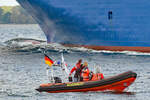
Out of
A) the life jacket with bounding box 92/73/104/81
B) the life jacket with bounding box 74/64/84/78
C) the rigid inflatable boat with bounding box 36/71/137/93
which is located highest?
the life jacket with bounding box 74/64/84/78

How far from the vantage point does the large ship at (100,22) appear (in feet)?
148

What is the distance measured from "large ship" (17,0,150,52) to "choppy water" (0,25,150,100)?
1054 millimetres

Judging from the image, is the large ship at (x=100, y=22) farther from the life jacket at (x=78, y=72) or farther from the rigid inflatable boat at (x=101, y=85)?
the life jacket at (x=78, y=72)

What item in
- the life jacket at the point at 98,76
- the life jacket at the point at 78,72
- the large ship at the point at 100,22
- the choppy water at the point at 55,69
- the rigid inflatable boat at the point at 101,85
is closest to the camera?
the rigid inflatable boat at the point at 101,85

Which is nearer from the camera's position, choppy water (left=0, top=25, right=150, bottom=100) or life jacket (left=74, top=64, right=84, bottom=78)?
choppy water (left=0, top=25, right=150, bottom=100)

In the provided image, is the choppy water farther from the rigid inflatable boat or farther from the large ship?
the large ship

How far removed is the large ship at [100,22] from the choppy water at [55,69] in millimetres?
1054

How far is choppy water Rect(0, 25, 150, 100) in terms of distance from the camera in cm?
2828

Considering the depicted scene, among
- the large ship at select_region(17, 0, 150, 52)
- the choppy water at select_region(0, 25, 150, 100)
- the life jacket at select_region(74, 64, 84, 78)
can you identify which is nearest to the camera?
the choppy water at select_region(0, 25, 150, 100)

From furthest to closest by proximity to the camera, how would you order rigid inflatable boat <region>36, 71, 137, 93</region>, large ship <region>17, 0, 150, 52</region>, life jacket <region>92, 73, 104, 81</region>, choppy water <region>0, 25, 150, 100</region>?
large ship <region>17, 0, 150, 52</region> → life jacket <region>92, 73, 104, 81</region> → choppy water <region>0, 25, 150, 100</region> → rigid inflatable boat <region>36, 71, 137, 93</region>

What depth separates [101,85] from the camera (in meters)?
28.2

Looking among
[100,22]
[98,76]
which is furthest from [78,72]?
[100,22]

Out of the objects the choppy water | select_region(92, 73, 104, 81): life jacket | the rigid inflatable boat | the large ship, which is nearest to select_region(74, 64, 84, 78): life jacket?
the rigid inflatable boat

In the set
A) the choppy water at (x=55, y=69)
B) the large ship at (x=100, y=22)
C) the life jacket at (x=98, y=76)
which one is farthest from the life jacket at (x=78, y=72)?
the large ship at (x=100, y=22)
